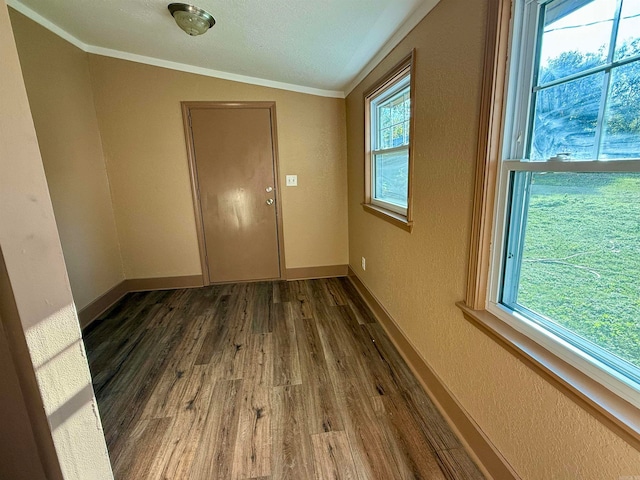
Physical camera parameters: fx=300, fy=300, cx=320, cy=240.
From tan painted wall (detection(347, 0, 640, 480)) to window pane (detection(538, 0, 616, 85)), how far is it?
222 mm

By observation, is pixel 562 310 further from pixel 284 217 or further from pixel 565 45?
pixel 284 217

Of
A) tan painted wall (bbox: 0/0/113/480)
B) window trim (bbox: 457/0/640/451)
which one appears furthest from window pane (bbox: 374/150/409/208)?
tan painted wall (bbox: 0/0/113/480)

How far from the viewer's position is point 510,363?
108 cm

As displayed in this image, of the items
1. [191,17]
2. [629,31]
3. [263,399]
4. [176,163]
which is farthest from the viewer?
[176,163]

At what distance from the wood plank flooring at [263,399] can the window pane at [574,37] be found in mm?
1495

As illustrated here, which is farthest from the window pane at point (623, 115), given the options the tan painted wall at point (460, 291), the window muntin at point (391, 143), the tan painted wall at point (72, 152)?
the tan painted wall at point (72, 152)

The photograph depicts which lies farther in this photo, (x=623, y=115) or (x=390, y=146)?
(x=390, y=146)

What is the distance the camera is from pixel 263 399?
5.44ft

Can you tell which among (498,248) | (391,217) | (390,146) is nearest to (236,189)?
(390,146)

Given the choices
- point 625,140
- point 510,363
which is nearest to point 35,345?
point 510,363

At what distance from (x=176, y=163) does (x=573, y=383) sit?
3.32 m

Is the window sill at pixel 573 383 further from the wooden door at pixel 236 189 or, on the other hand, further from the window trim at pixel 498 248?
the wooden door at pixel 236 189

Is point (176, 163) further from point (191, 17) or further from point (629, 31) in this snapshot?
point (629, 31)

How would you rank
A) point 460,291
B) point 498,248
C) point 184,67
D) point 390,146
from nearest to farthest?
point 498,248 → point 460,291 → point 390,146 → point 184,67
